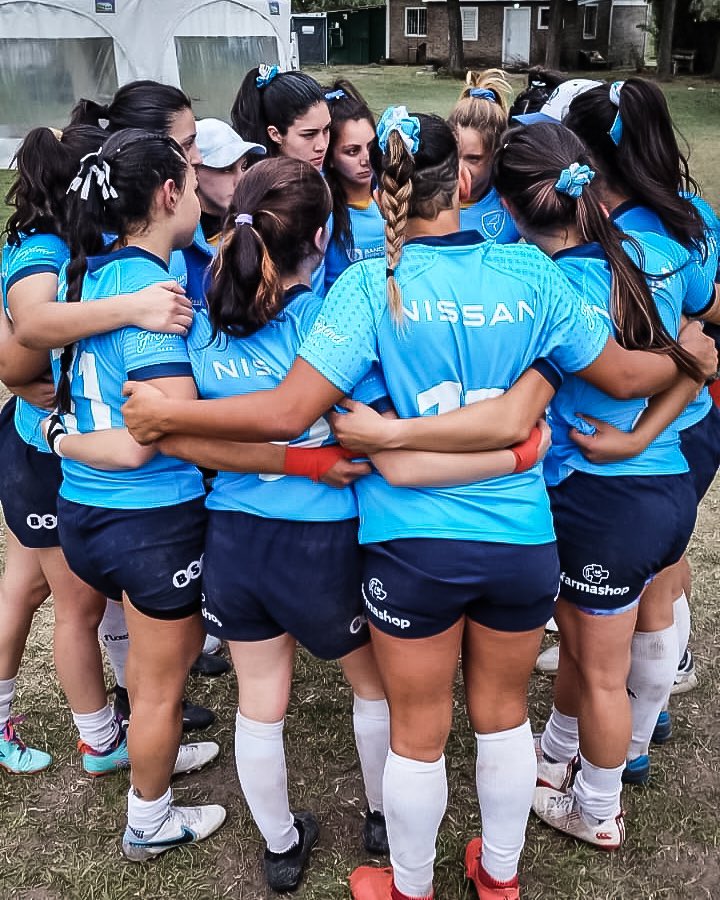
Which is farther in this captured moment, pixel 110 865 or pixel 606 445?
pixel 110 865

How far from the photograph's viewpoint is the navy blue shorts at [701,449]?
2727 millimetres

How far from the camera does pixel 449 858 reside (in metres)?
2.72

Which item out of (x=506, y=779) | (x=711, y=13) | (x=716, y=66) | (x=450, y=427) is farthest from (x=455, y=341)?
(x=716, y=66)

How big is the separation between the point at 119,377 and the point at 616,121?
1.50m

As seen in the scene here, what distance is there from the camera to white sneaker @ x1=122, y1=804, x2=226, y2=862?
2.71 meters

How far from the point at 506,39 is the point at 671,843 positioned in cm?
3855

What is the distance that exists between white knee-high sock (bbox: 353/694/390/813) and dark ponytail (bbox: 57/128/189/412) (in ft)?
4.50

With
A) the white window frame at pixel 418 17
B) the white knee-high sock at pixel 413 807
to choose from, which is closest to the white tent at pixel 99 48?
the white knee-high sock at pixel 413 807

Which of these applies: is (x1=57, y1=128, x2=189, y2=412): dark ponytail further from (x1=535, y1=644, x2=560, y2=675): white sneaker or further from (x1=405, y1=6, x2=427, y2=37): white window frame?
(x1=405, y1=6, x2=427, y2=37): white window frame

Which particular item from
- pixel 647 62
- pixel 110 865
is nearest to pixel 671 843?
pixel 110 865

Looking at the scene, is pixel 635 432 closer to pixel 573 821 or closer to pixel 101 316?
pixel 573 821

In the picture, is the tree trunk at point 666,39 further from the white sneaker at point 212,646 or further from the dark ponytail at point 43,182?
the dark ponytail at point 43,182

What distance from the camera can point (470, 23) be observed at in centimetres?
3672

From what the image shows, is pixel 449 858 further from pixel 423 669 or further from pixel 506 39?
pixel 506 39
